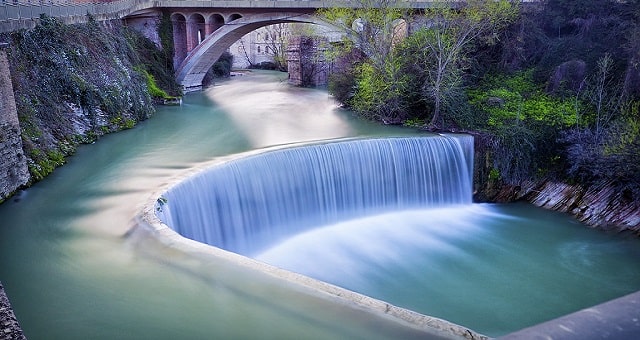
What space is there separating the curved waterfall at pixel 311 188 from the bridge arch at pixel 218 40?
9.88 metres

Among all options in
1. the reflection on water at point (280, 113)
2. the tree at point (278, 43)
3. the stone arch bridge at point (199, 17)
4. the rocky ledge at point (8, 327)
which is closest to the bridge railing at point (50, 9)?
the stone arch bridge at point (199, 17)

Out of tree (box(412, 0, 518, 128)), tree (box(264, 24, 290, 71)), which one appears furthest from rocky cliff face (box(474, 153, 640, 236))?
tree (box(264, 24, 290, 71))

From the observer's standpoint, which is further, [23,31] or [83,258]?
[23,31]

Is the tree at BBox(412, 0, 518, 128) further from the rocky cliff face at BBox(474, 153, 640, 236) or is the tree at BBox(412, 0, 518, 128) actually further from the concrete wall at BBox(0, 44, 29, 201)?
the concrete wall at BBox(0, 44, 29, 201)

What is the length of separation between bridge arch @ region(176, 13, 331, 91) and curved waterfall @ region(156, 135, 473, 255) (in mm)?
9884

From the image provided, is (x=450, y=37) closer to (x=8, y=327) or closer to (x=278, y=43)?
(x=8, y=327)

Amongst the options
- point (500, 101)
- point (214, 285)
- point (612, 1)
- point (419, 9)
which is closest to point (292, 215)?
point (214, 285)

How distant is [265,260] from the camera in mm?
10344

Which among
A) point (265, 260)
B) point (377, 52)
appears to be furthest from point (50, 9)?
point (265, 260)

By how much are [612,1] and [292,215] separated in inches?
521

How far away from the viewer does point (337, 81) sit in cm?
2078

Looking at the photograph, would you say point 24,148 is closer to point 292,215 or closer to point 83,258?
point 83,258

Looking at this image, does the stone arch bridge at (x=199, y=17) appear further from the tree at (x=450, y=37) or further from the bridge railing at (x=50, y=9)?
the tree at (x=450, y=37)

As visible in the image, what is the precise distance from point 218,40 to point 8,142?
15.8 m
